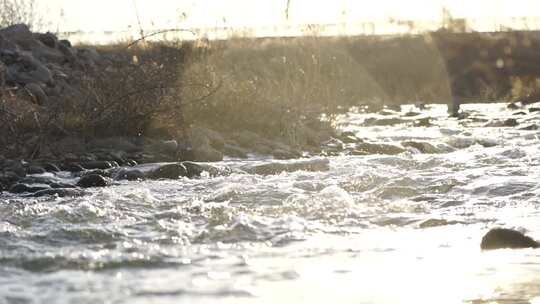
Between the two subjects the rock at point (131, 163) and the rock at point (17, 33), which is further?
the rock at point (17, 33)

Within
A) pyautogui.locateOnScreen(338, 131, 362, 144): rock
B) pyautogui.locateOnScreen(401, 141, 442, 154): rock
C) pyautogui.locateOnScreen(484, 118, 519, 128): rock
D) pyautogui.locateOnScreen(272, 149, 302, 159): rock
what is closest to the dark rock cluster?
pyautogui.locateOnScreen(272, 149, 302, 159): rock

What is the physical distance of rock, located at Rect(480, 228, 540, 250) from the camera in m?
3.66

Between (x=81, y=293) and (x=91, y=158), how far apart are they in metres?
5.81

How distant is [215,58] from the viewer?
1170 cm

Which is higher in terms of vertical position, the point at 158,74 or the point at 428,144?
the point at 158,74

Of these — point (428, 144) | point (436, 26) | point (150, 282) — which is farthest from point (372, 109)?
point (150, 282)

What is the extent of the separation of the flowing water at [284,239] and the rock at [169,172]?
372 mm

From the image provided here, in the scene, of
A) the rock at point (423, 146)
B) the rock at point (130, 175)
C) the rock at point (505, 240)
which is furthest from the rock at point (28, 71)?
the rock at point (505, 240)

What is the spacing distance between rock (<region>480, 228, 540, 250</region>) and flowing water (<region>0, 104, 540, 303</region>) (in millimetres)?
98

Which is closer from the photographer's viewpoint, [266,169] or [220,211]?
[220,211]

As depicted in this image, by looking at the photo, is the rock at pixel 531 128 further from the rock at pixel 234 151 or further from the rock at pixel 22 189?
the rock at pixel 22 189

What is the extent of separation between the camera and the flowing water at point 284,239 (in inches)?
113

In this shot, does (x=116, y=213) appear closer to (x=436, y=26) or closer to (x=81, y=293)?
(x=81, y=293)

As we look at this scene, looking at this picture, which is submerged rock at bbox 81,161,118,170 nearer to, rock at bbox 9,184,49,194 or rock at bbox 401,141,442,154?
rock at bbox 9,184,49,194
